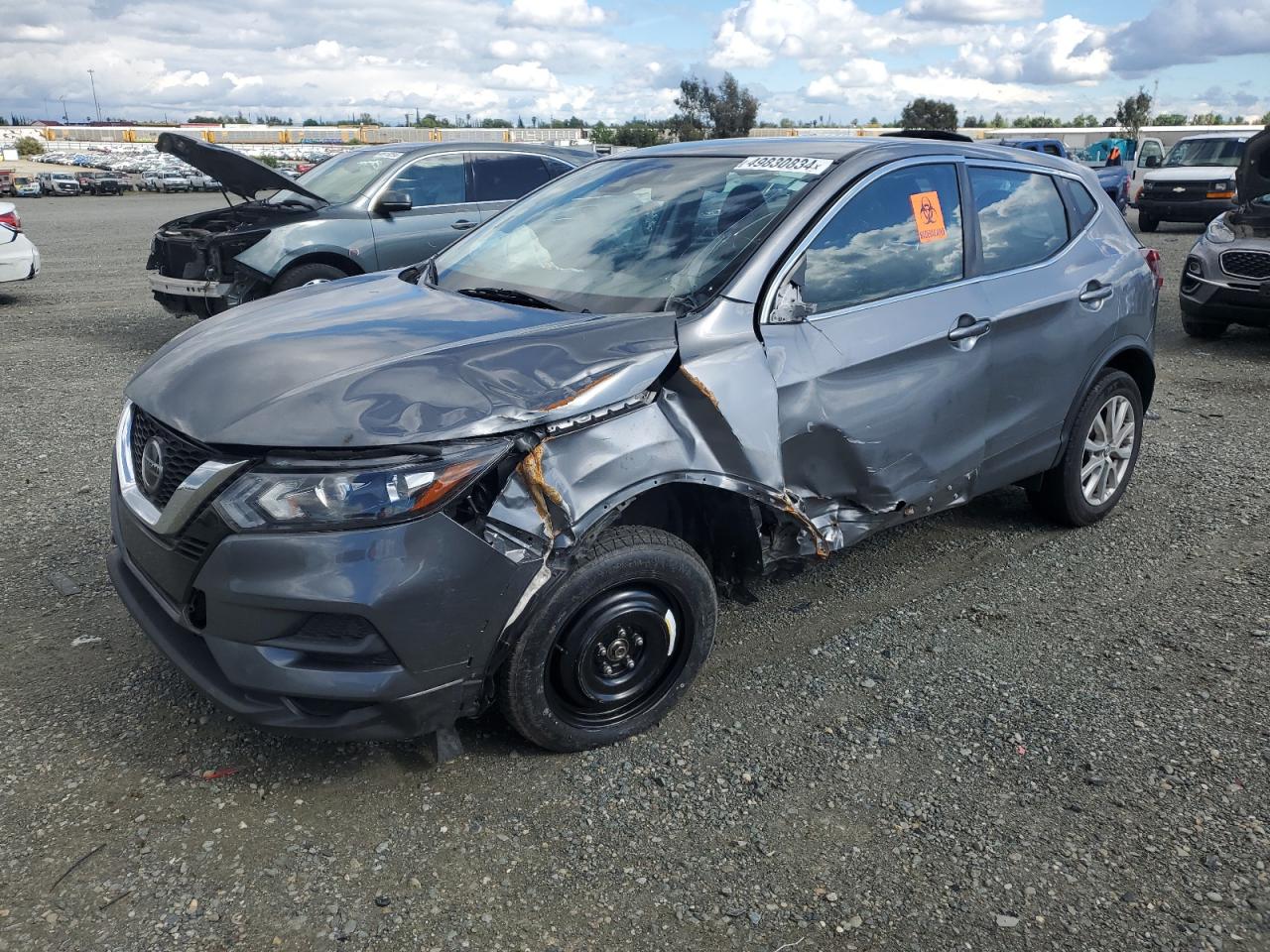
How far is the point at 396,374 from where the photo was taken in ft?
8.84

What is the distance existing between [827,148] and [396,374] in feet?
6.66

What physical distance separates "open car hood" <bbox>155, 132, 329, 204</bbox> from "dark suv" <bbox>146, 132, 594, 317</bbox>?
10 mm

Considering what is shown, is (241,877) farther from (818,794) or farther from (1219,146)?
(1219,146)

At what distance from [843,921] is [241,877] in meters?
1.55

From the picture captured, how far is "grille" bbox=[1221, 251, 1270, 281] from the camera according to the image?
8.50m

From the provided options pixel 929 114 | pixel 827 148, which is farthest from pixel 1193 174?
pixel 929 114

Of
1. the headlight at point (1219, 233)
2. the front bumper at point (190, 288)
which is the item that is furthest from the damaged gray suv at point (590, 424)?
the headlight at point (1219, 233)

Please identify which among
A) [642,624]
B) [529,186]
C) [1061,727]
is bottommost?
[1061,727]

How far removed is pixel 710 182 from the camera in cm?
372

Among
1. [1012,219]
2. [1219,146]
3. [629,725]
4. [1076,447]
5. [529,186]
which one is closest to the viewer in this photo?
[629,725]

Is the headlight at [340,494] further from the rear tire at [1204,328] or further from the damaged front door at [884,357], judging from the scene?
the rear tire at [1204,328]

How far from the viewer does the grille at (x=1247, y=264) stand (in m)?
8.50

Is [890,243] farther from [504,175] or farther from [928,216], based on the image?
[504,175]

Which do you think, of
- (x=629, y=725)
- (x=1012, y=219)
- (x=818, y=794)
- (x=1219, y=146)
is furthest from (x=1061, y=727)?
(x=1219, y=146)
